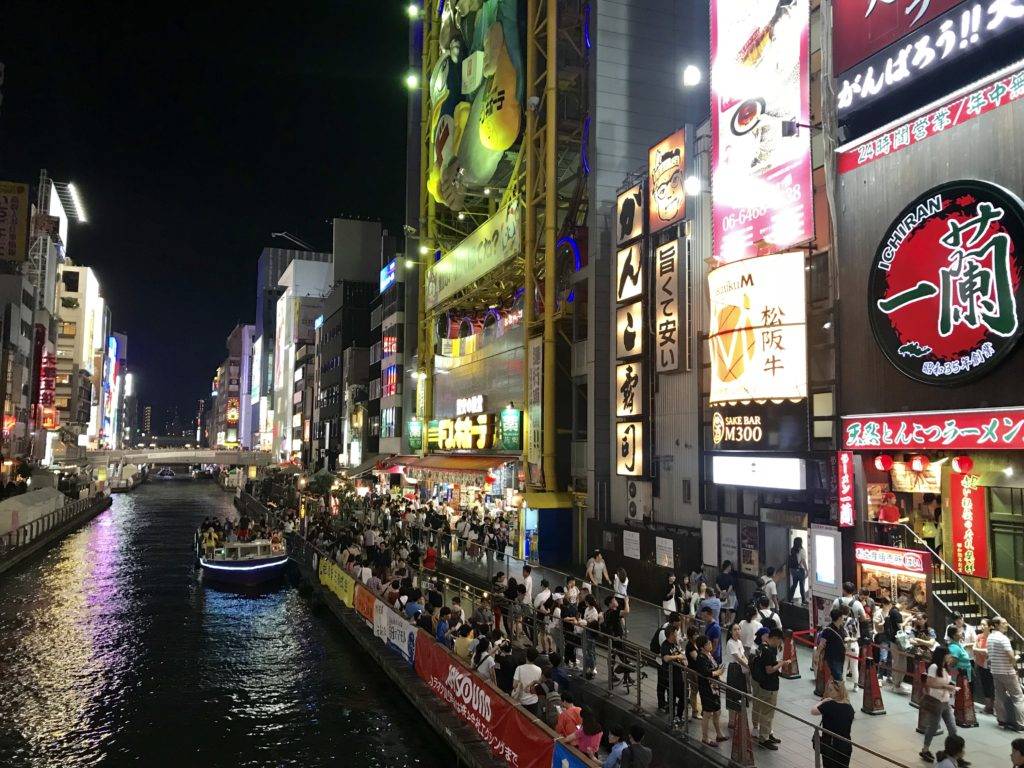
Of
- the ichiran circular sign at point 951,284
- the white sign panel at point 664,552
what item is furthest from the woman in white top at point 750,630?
the white sign panel at point 664,552

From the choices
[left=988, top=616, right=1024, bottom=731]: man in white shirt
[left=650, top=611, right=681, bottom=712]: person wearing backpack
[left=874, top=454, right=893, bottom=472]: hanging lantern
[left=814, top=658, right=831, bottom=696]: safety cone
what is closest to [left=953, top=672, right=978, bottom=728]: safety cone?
[left=988, top=616, right=1024, bottom=731]: man in white shirt

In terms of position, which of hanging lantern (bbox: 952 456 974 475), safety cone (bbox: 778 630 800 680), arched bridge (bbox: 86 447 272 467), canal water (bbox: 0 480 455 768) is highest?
hanging lantern (bbox: 952 456 974 475)

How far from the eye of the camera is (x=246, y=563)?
3438 cm

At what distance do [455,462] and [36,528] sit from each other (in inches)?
1006

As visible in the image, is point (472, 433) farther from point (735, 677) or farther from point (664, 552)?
point (735, 677)

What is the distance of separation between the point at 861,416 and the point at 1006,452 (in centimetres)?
305

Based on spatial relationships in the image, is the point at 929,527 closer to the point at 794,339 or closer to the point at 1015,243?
the point at 794,339

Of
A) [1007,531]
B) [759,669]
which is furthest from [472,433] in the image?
[759,669]

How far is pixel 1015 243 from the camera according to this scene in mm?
15148

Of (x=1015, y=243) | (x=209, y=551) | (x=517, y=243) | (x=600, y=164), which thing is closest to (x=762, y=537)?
(x=1015, y=243)

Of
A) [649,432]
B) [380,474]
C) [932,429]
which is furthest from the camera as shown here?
[380,474]

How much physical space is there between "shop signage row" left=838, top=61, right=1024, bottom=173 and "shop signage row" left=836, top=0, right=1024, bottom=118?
38.8 inches

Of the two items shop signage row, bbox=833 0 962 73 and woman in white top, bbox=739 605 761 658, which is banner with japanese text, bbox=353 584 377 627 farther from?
shop signage row, bbox=833 0 962 73

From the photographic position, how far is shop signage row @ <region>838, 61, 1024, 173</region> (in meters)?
15.6
